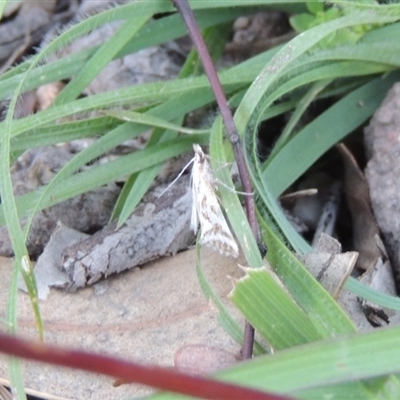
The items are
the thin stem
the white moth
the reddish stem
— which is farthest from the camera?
the white moth

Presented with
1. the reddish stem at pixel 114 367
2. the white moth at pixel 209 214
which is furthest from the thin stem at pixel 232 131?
the reddish stem at pixel 114 367

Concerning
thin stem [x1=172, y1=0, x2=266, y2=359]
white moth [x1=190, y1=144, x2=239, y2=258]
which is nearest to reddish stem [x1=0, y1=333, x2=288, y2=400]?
thin stem [x1=172, y1=0, x2=266, y2=359]

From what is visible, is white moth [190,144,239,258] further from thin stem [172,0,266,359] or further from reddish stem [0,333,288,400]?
reddish stem [0,333,288,400]

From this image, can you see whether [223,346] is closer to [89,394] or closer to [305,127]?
[89,394]

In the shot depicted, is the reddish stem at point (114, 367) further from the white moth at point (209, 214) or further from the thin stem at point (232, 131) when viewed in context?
the white moth at point (209, 214)

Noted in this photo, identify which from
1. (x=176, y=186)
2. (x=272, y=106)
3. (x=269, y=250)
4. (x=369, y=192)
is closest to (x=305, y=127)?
(x=272, y=106)

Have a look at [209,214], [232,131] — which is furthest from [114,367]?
[232,131]

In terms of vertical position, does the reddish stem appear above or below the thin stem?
above

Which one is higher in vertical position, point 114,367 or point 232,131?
point 114,367

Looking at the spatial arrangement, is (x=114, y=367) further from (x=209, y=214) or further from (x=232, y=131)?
(x=232, y=131)
